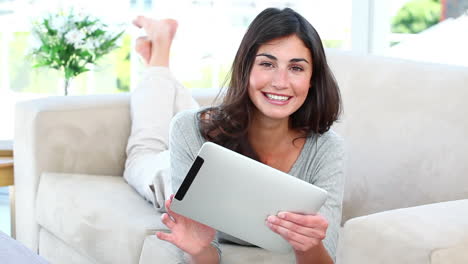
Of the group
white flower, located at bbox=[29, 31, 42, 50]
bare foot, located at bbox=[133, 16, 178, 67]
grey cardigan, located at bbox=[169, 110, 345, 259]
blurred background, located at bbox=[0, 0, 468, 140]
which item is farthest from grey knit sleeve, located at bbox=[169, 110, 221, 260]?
blurred background, located at bbox=[0, 0, 468, 140]

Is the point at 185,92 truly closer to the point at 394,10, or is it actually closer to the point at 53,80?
the point at 394,10

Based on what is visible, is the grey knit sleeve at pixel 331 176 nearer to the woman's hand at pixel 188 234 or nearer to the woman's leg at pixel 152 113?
the woman's hand at pixel 188 234

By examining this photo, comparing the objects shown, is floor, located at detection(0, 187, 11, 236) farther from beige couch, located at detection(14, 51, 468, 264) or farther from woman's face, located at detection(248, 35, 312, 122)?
woman's face, located at detection(248, 35, 312, 122)

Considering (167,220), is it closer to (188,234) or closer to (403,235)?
(188,234)

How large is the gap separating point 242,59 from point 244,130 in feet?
0.57

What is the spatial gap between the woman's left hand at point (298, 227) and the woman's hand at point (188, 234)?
0.19 m

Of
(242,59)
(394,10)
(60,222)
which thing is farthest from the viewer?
(394,10)

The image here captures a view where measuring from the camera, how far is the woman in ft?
6.08

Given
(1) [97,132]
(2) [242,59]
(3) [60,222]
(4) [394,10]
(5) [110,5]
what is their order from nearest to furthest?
(2) [242,59] → (3) [60,222] → (1) [97,132] → (4) [394,10] → (5) [110,5]

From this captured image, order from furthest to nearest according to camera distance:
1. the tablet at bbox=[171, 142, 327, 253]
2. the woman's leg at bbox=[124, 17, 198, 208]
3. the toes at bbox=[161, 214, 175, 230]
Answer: the woman's leg at bbox=[124, 17, 198, 208], the toes at bbox=[161, 214, 175, 230], the tablet at bbox=[171, 142, 327, 253]

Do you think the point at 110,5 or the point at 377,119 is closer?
the point at 377,119

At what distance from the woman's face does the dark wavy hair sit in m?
0.02

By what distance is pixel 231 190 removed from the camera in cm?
158

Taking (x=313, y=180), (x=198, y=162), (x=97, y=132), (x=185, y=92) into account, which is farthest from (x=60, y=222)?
(x=198, y=162)
